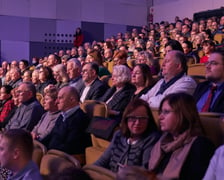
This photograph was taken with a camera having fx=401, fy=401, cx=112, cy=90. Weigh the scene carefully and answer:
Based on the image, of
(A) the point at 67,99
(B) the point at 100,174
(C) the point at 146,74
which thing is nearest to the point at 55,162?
(B) the point at 100,174

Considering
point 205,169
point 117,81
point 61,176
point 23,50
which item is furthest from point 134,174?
point 23,50

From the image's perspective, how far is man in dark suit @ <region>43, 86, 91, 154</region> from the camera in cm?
249

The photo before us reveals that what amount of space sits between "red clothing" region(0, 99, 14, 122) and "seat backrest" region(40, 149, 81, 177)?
2.03 meters

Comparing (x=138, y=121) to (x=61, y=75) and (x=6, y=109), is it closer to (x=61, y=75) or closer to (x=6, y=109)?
(x=6, y=109)

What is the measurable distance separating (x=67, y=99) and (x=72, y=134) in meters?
0.26

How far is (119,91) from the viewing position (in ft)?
9.88

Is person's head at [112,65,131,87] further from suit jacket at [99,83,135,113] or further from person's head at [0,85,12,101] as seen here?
person's head at [0,85,12,101]

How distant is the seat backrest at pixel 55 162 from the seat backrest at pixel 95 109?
804 mm

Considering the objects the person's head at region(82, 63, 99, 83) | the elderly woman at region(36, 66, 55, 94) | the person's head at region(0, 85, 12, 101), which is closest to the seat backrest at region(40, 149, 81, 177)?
the person's head at region(82, 63, 99, 83)

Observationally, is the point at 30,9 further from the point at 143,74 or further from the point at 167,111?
the point at 167,111

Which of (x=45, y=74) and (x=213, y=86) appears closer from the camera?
(x=213, y=86)

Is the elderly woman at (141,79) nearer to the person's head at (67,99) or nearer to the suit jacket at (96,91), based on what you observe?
the person's head at (67,99)

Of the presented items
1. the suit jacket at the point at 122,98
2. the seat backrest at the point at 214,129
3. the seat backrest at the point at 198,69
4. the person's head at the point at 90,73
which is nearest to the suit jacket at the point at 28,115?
the person's head at the point at 90,73

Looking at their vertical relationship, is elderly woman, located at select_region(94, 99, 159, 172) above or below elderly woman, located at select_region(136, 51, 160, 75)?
below
